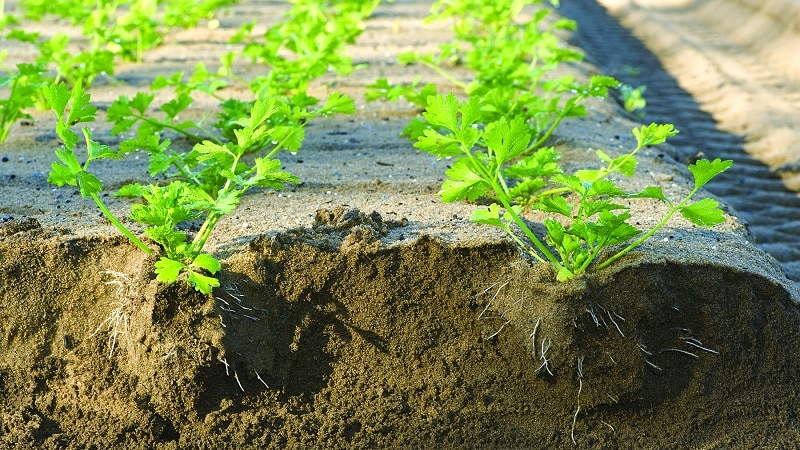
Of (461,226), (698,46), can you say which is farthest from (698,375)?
(698,46)

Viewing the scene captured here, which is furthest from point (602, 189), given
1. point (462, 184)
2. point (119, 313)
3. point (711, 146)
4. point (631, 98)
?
point (631, 98)

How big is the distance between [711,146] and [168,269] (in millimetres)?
4006

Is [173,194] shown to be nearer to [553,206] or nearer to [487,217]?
[487,217]

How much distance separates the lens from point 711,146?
5.45 meters

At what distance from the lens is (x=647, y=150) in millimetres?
4117

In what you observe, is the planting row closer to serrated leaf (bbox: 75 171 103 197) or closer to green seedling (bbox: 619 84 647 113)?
serrated leaf (bbox: 75 171 103 197)

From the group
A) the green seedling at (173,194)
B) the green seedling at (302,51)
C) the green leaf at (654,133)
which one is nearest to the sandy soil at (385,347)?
the green seedling at (173,194)

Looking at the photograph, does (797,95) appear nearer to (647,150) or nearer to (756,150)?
(756,150)

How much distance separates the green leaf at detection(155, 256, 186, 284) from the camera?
230 centimetres

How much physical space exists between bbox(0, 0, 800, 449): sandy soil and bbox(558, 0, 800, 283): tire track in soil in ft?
3.67

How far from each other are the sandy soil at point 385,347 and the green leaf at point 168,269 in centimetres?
13

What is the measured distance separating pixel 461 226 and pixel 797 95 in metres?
4.40

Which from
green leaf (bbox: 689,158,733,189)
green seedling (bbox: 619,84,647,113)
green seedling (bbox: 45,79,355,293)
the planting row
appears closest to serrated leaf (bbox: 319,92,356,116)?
the planting row

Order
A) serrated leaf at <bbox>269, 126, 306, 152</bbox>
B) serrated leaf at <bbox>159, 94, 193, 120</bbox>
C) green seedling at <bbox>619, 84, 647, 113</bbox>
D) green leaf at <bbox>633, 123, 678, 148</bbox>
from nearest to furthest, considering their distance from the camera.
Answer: green leaf at <bbox>633, 123, 678, 148</bbox> → serrated leaf at <bbox>269, 126, 306, 152</bbox> → serrated leaf at <bbox>159, 94, 193, 120</bbox> → green seedling at <bbox>619, 84, 647, 113</bbox>
